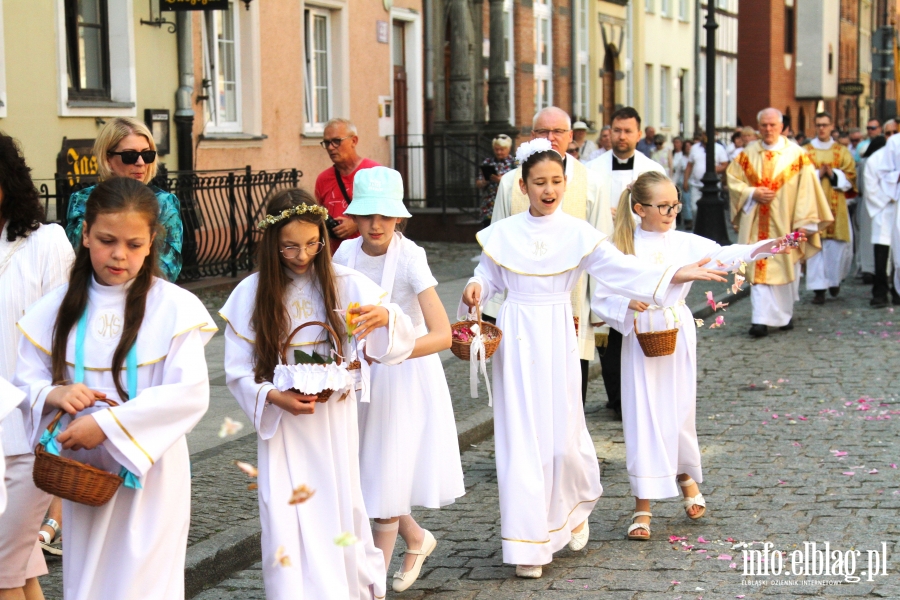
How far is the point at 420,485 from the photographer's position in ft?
17.0

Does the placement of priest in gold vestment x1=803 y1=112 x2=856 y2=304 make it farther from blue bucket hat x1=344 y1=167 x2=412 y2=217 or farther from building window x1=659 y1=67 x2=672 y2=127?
building window x1=659 y1=67 x2=672 y2=127

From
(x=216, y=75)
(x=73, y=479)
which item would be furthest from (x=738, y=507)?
(x=216, y=75)

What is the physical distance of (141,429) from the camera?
3.70 metres

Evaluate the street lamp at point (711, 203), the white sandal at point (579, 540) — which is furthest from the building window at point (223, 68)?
the white sandal at point (579, 540)

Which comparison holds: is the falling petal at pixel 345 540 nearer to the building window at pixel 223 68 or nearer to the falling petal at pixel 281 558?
the falling petal at pixel 281 558

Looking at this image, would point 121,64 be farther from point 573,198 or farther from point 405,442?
point 405,442

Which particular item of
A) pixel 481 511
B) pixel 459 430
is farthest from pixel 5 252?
pixel 459 430

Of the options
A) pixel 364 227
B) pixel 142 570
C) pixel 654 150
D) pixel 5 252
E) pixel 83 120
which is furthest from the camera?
pixel 654 150

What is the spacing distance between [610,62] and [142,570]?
3146 cm

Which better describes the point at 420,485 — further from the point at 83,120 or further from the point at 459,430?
the point at 83,120

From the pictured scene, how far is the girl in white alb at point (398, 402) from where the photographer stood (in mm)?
5066

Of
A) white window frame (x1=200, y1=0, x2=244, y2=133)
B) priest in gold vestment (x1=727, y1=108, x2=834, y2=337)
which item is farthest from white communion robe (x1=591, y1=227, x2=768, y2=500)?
white window frame (x1=200, y1=0, x2=244, y2=133)

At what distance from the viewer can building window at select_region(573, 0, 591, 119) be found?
99.7ft

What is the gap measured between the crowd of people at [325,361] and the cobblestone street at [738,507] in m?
0.19
